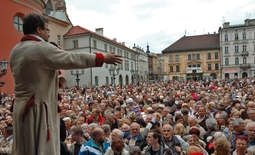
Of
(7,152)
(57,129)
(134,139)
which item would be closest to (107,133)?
(134,139)

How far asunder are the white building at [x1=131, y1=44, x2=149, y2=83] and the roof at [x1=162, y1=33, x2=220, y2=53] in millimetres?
7491

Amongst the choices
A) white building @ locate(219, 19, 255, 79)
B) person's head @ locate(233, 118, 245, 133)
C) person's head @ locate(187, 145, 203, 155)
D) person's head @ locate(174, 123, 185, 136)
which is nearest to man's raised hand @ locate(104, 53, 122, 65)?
person's head @ locate(187, 145, 203, 155)

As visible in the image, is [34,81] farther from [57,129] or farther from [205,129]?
[205,129]

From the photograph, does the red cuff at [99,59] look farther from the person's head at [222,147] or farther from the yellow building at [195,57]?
the yellow building at [195,57]

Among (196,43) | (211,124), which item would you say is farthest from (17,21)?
(196,43)

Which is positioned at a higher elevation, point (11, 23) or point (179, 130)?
point (11, 23)

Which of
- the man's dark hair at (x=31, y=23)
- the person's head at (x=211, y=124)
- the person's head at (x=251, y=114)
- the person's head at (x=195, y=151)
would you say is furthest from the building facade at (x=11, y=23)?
the man's dark hair at (x=31, y=23)

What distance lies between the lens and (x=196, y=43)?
356ft

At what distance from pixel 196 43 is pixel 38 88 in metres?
107

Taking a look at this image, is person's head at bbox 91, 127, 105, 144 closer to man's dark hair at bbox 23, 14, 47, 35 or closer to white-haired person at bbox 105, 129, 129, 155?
white-haired person at bbox 105, 129, 129, 155

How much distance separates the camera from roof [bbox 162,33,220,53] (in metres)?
107

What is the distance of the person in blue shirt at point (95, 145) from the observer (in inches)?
287

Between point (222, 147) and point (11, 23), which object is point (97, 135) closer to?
point (222, 147)

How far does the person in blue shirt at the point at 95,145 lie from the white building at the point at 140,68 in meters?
87.5
